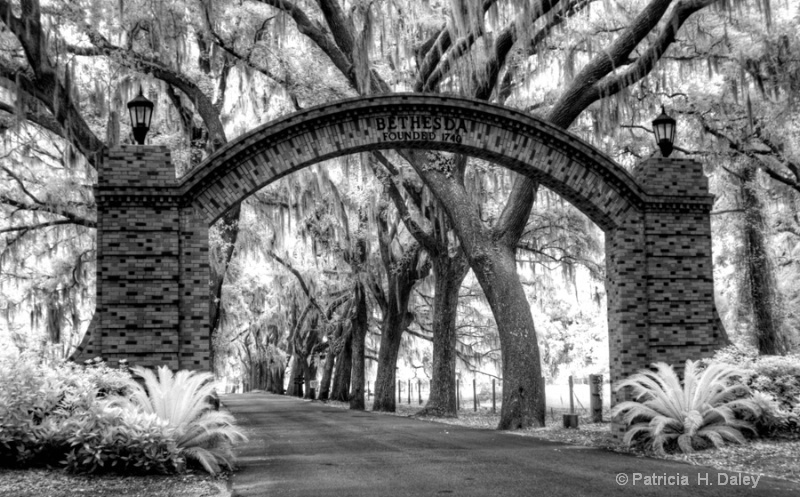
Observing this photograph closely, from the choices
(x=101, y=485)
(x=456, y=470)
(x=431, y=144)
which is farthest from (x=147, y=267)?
(x=456, y=470)

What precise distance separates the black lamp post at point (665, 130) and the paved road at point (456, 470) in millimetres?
5008

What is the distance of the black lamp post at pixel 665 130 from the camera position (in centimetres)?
1252

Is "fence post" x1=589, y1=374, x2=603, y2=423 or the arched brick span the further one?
"fence post" x1=589, y1=374, x2=603, y2=423

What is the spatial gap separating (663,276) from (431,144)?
423 cm

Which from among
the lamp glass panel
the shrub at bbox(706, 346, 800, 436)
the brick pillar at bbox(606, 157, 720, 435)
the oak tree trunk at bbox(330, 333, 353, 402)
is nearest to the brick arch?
the brick pillar at bbox(606, 157, 720, 435)

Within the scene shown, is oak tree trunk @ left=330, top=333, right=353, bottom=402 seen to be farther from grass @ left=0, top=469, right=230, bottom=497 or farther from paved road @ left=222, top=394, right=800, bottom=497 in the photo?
grass @ left=0, top=469, right=230, bottom=497

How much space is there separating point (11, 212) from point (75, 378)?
12933 mm

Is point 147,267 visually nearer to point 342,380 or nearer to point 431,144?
point 431,144

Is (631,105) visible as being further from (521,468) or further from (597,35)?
(521,468)

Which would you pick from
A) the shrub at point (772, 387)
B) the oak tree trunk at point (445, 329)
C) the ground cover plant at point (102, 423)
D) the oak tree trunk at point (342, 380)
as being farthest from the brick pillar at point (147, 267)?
the oak tree trunk at point (342, 380)

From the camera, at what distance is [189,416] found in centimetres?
927

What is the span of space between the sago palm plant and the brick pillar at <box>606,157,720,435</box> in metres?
1.19

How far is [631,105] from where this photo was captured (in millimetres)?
16891

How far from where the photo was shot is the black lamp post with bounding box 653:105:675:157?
12.5 m
